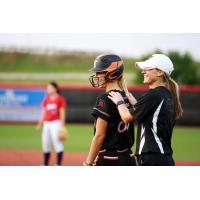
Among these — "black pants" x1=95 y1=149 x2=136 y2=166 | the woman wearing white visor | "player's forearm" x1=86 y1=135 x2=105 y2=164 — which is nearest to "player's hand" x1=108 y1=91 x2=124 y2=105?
the woman wearing white visor

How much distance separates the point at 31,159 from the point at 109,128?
220 inches

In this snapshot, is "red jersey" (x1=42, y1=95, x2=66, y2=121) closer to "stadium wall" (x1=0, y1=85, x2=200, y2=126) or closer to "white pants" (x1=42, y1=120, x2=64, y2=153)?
"white pants" (x1=42, y1=120, x2=64, y2=153)

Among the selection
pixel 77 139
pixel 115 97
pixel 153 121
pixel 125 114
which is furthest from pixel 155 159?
pixel 77 139

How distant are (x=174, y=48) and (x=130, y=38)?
1972mm

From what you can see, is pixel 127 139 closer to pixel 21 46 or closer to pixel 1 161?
pixel 1 161

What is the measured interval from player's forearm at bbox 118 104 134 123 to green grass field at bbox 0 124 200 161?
574 centimetres

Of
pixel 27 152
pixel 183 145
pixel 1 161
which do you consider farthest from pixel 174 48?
pixel 1 161

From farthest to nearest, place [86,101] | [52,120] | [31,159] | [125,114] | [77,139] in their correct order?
[86,101] < [77,139] < [31,159] < [52,120] < [125,114]

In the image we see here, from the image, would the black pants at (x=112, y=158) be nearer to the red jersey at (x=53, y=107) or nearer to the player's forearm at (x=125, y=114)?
the player's forearm at (x=125, y=114)

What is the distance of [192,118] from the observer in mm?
14656

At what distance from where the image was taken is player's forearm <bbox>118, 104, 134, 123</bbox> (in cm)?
385

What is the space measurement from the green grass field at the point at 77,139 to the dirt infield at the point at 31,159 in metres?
0.73

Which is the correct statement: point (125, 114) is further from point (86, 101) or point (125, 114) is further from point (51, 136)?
point (86, 101)

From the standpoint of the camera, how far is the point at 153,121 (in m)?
3.90
